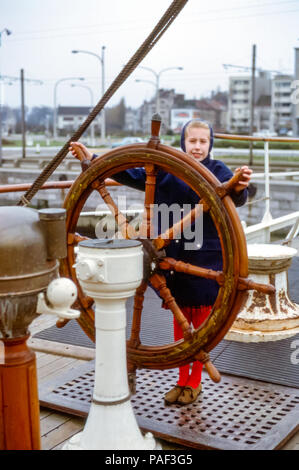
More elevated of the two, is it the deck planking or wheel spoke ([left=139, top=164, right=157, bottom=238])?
wheel spoke ([left=139, top=164, right=157, bottom=238])

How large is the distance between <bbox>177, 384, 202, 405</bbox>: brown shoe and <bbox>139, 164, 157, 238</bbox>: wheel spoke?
68 cm

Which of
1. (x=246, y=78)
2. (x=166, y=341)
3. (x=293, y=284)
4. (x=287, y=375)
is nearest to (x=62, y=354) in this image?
(x=166, y=341)

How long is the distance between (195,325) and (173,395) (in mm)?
288

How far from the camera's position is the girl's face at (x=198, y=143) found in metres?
2.36

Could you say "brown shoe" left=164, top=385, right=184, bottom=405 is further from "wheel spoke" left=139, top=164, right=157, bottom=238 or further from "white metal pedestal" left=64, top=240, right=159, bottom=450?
"wheel spoke" left=139, top=164, right=157, bottom=238

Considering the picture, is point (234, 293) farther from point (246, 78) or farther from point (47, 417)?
point (246, 78)

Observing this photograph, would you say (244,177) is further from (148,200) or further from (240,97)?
(240,97)

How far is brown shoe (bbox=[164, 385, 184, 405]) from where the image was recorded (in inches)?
93.0

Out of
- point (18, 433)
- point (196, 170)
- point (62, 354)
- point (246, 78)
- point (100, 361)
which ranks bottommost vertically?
point (62, 354)

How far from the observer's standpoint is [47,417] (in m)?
2.27

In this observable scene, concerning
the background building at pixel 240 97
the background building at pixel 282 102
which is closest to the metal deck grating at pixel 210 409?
the background building at pixel 282 102

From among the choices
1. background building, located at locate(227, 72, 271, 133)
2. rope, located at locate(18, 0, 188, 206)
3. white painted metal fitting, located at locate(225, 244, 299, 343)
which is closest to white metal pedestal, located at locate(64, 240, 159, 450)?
rope, located at locate(18, 0, 188, 206)

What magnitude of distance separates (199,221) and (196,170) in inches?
9.5

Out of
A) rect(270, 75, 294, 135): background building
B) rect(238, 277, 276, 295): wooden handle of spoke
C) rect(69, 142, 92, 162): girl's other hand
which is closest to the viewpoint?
rect(238, 277, 276, 295): wooden handle of spoke
